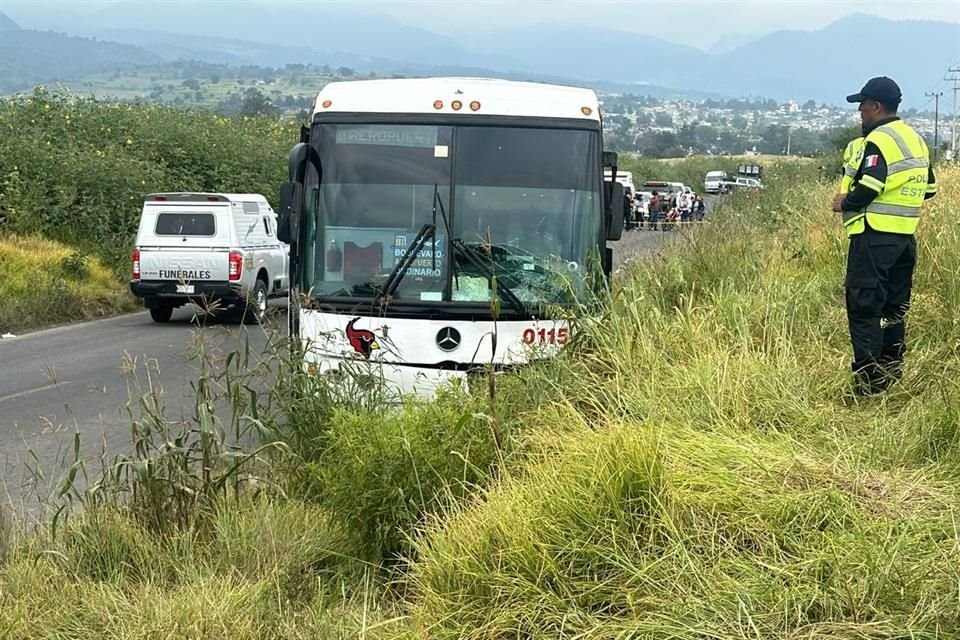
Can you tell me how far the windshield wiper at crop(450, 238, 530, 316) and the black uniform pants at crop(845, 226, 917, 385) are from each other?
2227 mm

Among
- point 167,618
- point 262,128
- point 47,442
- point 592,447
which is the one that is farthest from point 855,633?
point 262,128

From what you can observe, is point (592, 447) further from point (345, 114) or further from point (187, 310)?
point (187, 310)

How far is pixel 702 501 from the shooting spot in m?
4.18

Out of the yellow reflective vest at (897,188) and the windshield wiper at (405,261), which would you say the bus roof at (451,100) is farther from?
the yellow reflective vest at (897,188)

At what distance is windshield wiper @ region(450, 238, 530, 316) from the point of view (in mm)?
7590

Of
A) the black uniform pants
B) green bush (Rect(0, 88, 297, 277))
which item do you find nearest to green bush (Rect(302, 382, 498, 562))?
the black uniform pants

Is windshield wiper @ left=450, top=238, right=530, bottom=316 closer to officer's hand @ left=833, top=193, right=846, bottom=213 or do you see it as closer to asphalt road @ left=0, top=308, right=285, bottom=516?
asphalt road @ left=0, top=308, right=285, bottom=516

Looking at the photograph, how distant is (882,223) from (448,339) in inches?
117

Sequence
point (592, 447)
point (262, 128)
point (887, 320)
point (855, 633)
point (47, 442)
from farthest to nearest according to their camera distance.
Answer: point (262, 128) → point (47, 442) → point (887, 320) → point (592, 447) → point (855, 633)

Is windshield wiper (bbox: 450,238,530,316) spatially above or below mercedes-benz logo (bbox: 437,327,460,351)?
above

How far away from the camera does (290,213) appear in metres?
7.99

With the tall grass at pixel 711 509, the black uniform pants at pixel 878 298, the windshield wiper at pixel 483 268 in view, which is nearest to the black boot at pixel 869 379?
the black uniform pants at pixel 878 298

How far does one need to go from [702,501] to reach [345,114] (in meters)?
5.05

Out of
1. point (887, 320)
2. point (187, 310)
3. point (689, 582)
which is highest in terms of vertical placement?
point (887, 320)
